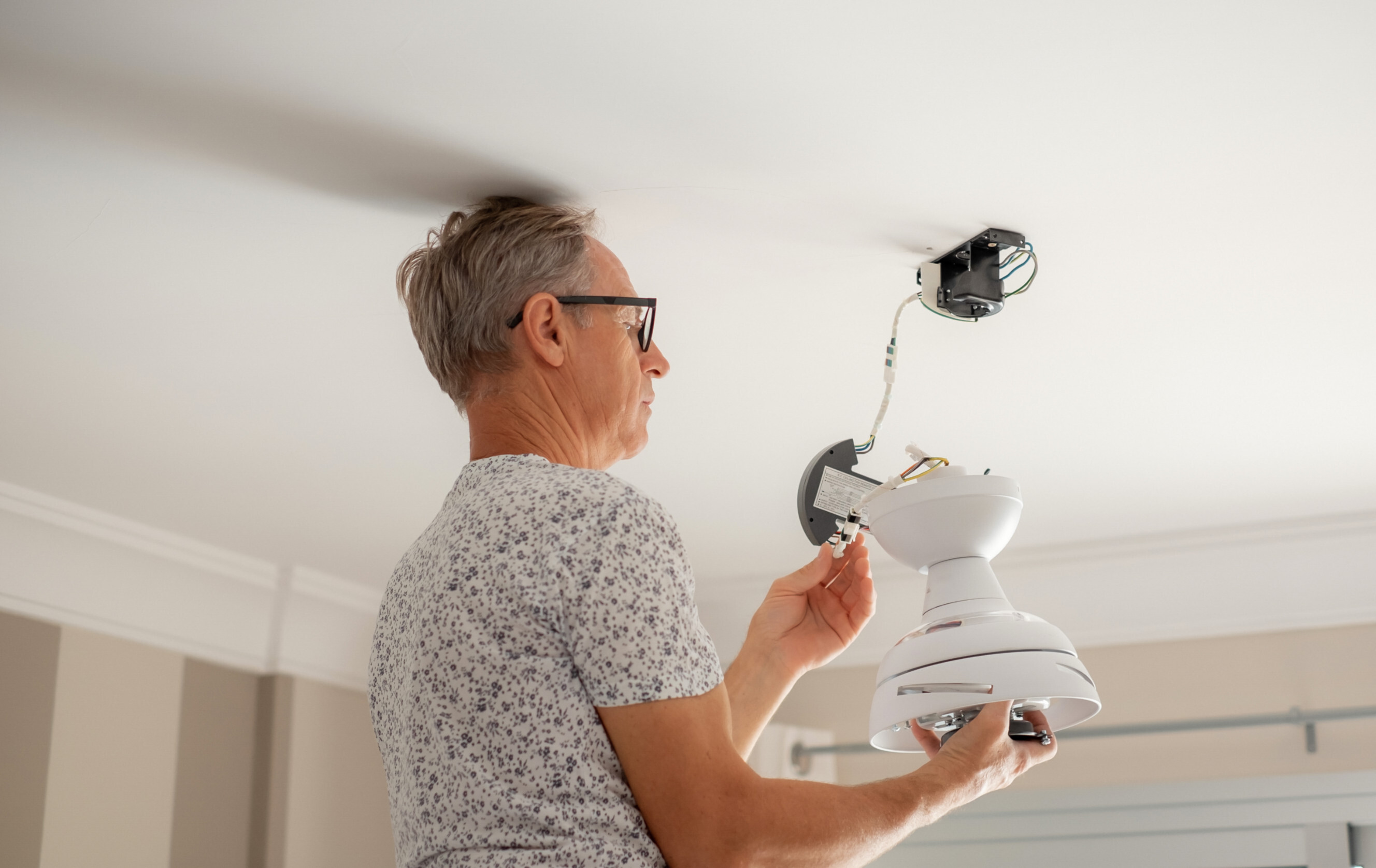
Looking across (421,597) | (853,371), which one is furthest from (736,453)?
(421,597)

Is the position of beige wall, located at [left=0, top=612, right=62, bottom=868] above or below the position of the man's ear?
below

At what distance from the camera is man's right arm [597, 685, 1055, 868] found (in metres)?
0.78

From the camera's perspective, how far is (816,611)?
128 centimetres

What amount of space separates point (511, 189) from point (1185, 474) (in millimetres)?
1585

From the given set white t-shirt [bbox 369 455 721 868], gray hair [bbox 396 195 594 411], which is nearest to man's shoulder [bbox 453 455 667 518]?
white t-shirt [bbox 369 455 721 868]

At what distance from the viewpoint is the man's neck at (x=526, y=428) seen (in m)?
1.07

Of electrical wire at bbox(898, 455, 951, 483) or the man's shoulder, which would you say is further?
electrical wire at bbox(898, 455, 951, 483)

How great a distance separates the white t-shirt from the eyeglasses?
29 centimetres

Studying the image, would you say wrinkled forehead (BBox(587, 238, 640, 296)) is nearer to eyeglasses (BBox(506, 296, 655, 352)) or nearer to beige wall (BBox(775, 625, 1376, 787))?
eyeglasses (BBox(506, 296, 655, 352))

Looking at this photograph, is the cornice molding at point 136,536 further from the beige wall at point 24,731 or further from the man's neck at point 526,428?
the man's neck at point 526,428

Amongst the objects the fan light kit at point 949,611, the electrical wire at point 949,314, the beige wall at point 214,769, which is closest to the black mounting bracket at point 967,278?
the electrical wire at point 949,314

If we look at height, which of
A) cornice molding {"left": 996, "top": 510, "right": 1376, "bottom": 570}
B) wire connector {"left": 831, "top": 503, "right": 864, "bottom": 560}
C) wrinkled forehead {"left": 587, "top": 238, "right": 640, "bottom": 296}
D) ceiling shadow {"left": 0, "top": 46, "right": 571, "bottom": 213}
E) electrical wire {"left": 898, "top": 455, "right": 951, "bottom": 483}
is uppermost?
cornice molding {"left": 996, "top": 510, "right": 1376, "bottom": 570}

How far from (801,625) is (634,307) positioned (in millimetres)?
378

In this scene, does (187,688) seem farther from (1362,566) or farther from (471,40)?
(1362,566)
